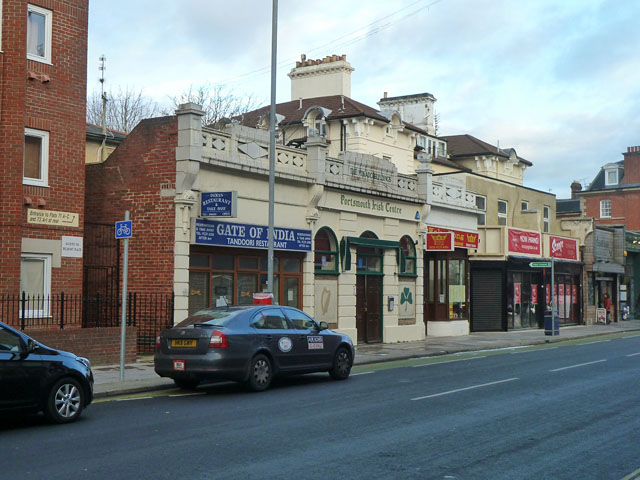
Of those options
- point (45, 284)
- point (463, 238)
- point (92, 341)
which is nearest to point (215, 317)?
point (92, 341)

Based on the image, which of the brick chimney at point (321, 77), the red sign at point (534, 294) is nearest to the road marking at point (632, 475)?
the red sign at point (534, 294)

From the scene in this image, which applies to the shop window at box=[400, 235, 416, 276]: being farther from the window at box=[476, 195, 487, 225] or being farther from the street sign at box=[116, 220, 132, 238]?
the street sign at box=[116, 220, 132, 238]

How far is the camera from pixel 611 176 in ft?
223

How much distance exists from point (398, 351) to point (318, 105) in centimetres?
2769

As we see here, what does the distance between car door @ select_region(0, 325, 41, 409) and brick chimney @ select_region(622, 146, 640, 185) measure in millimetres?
62662

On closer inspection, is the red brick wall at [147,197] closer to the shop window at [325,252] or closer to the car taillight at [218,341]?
the shop window at [325,252]

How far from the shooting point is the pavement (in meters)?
14.6

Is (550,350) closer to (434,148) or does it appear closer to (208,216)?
(208,216)

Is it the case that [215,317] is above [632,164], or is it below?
below

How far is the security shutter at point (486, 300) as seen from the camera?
120 ft

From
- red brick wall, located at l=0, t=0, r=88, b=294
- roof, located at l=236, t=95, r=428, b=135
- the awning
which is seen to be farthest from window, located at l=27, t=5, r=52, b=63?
roof, located at l=236, t=95, r=428, b=135

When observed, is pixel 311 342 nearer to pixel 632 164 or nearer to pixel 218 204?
pixel 218 204

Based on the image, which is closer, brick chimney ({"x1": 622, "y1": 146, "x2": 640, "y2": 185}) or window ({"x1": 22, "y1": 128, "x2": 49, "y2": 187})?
window ({"x1": 22, "y1": 128, "x2": 49, "y2": 187})

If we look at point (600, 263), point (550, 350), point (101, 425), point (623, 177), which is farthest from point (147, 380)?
point (623, 177)
